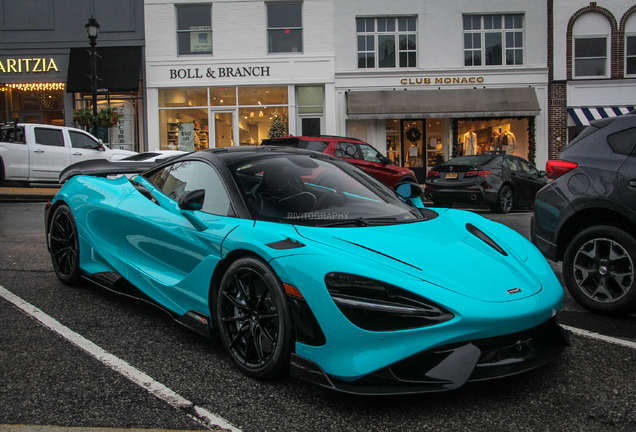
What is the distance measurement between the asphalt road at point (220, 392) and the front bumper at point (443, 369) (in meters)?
0.17

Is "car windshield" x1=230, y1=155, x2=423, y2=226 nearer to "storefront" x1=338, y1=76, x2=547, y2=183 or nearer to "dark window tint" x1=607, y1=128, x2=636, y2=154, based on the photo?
"dark window tint" x1=607, y1=128, x2=636, y2=154

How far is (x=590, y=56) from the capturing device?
20.4 meters

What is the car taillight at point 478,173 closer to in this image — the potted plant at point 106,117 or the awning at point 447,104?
the awning at point 447,104

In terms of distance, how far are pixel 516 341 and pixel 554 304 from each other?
1.17 ft

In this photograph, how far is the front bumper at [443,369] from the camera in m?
2.30

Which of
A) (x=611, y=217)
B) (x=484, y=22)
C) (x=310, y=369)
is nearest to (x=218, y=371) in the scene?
(x=310, y=369)

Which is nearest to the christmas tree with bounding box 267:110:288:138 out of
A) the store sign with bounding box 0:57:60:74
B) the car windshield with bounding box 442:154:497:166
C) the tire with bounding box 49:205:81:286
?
the store sign with bounding box 0:57:60:74

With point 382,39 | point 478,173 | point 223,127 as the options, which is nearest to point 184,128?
point 223,127

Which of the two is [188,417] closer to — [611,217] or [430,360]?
[430,360]

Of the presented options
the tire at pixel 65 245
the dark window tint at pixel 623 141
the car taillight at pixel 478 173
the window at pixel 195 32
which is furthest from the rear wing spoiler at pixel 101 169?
the window at pixel 195 32

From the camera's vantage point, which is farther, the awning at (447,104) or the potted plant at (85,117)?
the awning at (447,104)

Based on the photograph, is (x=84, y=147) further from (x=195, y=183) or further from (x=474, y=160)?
(x=195, y=183)

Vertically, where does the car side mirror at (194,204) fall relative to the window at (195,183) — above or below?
below

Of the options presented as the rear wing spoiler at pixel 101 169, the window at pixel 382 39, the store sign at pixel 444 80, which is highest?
the window at pixel 382 39
